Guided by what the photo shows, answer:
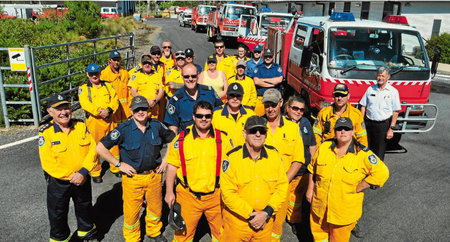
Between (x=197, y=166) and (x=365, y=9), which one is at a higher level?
(x=365, y=9)

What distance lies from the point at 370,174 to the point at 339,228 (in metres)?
0.64

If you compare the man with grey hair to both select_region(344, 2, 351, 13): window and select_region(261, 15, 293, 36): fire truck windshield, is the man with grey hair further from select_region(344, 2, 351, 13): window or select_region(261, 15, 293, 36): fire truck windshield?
select_region(344, 2, 351, 13): window

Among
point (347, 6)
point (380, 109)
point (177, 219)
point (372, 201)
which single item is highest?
point (347, 6)

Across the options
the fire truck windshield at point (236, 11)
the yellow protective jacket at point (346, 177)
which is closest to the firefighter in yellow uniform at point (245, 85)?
the yellow protective jacket at point (346, 177)

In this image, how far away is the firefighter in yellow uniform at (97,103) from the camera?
580 cm

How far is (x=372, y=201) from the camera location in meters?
5.45

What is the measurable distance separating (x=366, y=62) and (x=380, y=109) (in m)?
1.41

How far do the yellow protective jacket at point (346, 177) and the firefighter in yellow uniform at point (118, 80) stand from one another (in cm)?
424

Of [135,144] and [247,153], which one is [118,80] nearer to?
[135,144]

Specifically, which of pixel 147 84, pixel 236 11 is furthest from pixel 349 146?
pixel 236 11

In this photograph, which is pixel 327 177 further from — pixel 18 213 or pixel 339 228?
pixel 18 213

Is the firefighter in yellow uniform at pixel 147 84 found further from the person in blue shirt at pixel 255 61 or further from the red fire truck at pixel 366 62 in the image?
the red fire truck at pixel 366 62

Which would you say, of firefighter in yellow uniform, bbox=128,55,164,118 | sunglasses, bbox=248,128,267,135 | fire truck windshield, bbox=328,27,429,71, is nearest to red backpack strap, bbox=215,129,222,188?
sunglasses, bbox=248,128,267,135

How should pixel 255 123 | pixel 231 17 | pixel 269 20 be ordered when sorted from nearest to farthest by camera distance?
pixel 255 123, pixel 269 20, pixel 231 17
